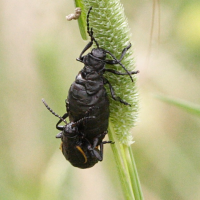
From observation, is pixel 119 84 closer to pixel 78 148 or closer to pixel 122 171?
pixel 122 171

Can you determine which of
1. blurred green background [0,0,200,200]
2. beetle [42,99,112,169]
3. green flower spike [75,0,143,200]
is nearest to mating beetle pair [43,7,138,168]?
beetle [42,99,112,169]

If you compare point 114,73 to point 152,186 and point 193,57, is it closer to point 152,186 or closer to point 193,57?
point 193,57

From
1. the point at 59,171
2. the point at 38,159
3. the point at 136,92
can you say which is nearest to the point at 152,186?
the point at 59,171

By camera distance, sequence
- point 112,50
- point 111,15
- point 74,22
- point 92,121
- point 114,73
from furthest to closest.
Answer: point 74,22, point 92,121, point 114,73, point 112,50, point 111,15

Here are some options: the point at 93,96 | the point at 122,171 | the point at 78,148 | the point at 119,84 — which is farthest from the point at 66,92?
the point at 122,171

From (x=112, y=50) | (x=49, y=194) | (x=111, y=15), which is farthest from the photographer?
(x=49, y=194)

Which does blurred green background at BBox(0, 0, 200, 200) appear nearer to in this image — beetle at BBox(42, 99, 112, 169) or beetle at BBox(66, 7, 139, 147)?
beetle at BBox(42, 99, 112, 169)

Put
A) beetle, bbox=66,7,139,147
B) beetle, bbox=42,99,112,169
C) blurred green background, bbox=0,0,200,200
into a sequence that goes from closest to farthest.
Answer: beetle, bbox=66,7,139,147 → beetle, bbox=42,99,112,169 → blurred green background, bbox=0,0,200,200
